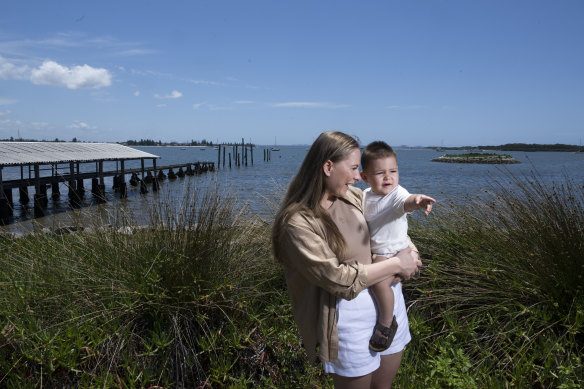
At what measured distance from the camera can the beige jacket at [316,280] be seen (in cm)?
178

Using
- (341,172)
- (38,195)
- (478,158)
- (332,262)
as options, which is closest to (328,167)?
(341,172)

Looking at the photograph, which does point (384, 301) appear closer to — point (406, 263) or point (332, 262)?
point (406, 263)

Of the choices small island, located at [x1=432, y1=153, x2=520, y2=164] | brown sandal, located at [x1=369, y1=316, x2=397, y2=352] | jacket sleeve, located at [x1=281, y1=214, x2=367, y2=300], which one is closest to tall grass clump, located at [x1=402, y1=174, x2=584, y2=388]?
brown sandal, located at [x1=369, y1=316, x2=397, y2=352]

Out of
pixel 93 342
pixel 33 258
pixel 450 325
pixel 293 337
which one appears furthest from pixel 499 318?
pixel 33 258

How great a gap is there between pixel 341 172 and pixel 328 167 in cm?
6

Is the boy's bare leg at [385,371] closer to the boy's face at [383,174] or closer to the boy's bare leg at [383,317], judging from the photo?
the boy's bare leg at [383,317]

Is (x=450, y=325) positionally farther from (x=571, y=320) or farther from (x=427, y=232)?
(x=427, y=232)

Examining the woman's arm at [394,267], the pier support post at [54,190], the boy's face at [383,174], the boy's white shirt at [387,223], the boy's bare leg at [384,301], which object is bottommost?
the pier support post at [54,190]

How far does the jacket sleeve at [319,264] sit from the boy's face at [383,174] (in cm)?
40

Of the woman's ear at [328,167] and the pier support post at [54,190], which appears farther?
the pier support post at [54,190]

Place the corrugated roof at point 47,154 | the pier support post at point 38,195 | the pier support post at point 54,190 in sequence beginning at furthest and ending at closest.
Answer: the pier support post at point 54,190 < the pier support post at point 38,195 < the corrugated roof at point 47,154

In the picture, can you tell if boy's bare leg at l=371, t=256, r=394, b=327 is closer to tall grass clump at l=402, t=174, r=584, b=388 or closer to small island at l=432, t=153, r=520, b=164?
tall grass clump at l=402, t=174, r=584, b=388

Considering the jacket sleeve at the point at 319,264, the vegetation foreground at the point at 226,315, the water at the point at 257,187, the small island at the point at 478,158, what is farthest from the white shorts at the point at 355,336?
the small island at the point at 478,158

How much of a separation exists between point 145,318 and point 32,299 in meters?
0.88
